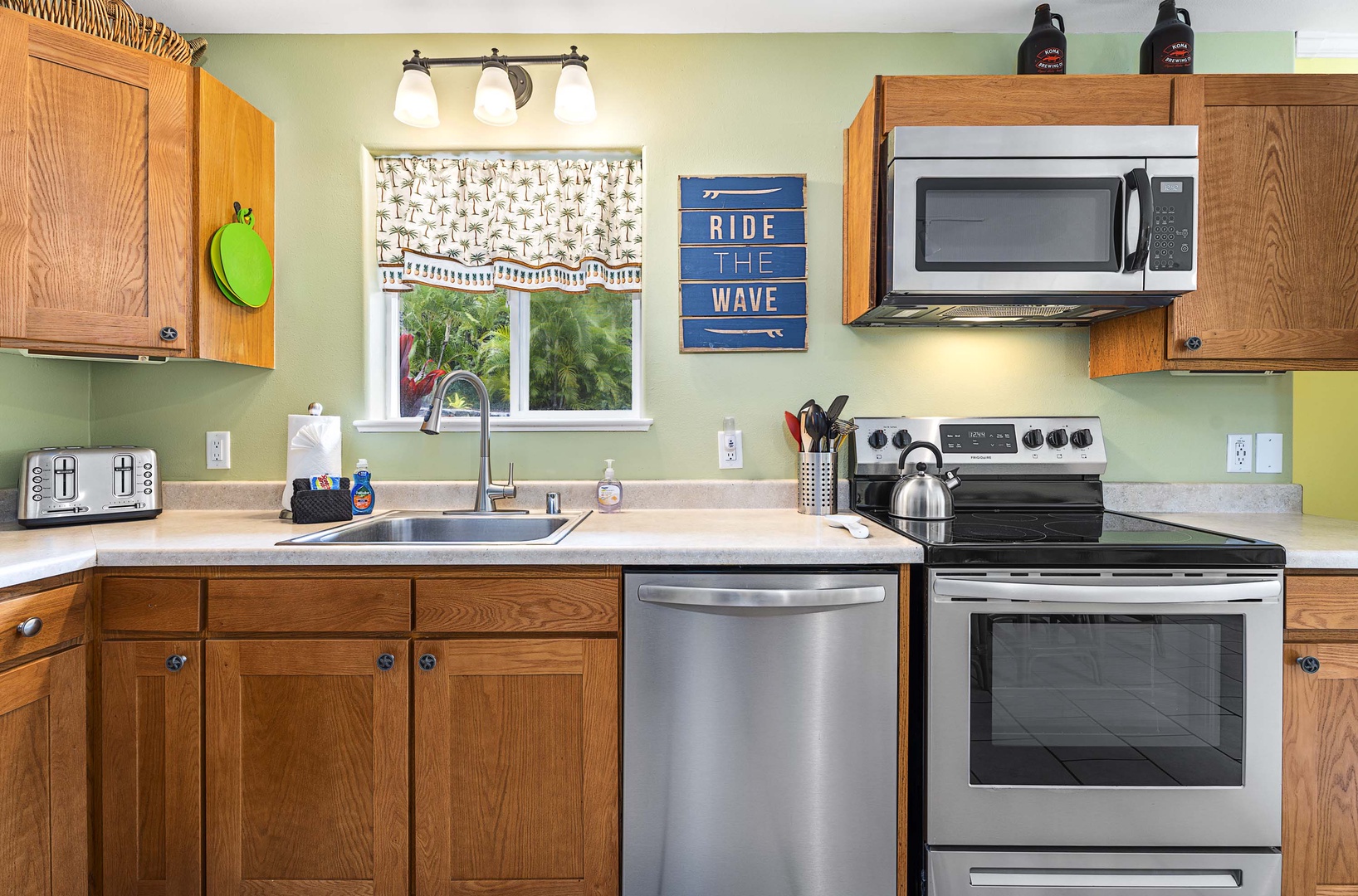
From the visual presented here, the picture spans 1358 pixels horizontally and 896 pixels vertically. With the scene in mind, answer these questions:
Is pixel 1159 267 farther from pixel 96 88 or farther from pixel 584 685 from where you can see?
pixel 96 88

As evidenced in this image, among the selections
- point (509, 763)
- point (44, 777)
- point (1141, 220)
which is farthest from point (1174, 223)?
point (44, 777)

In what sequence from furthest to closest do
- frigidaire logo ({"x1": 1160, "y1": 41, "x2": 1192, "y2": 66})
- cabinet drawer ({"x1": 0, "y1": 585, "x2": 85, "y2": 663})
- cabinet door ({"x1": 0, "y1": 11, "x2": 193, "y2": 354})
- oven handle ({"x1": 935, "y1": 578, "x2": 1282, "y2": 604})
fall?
1. frigidaire logo ({"x1": 1160, "y1": 41, "x2": 1192, "y2": 66})
2. cabinet door ({"x1": 0, "y1": 11, "x2": 193, "y2": 354})
3. oven handle ({"x1": 935, "y1": 578, "x2": 1282, "y2": 604})
4. cabinet drawer ({"x1": 0, "y1": 585, "x2": 85, "y2": 663})

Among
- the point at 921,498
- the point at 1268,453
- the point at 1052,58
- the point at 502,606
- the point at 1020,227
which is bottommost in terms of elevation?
the point at 502,606

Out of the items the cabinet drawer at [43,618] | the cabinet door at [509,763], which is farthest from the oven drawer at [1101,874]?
the cabinet drawer at [43,618]

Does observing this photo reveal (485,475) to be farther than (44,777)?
Yes

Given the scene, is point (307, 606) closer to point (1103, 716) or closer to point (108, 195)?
point (108, 195)

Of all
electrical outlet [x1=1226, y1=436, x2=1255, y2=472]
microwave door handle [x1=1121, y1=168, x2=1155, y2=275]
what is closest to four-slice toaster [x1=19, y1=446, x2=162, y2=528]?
microwave door handle [x1=1121, y1=168, x2=1155, y2=275]

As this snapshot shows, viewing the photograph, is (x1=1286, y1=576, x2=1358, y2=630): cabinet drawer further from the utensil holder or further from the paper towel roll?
the paper towel roll

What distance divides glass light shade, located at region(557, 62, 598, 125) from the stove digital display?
1427 millimetres

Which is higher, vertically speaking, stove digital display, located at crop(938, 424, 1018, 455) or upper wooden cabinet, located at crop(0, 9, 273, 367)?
upper wooden cabinet, located at crop(0, 9, 273, 367)

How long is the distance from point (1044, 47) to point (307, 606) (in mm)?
2412

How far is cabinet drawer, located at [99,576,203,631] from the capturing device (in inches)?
56.2

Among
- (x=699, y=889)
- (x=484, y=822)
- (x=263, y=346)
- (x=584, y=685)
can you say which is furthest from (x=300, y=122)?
(x=699, y=889)

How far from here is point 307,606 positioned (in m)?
1.43
